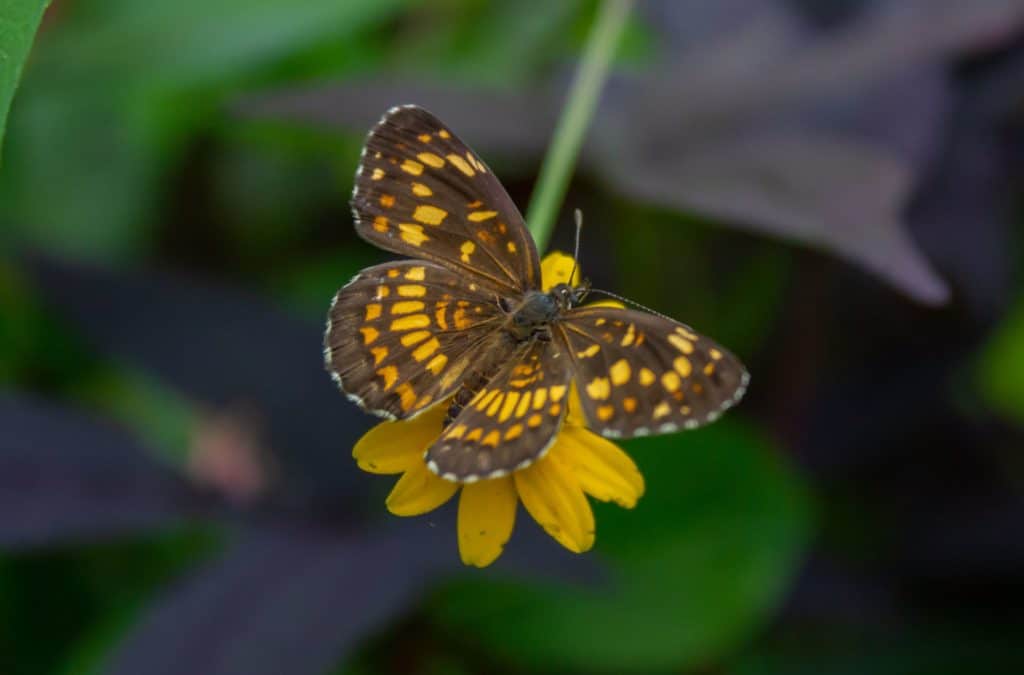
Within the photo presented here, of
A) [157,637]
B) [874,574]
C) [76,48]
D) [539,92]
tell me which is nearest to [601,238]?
[539,92]

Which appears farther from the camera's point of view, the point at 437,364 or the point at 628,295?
the point at 628,295

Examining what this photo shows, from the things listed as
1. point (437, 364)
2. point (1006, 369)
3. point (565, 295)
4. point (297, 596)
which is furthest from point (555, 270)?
point (1006, 369)

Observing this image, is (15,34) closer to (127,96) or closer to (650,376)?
(650,376)

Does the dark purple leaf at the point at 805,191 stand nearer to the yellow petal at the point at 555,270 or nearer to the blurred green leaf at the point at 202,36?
the yellow petal at the point at 555,270

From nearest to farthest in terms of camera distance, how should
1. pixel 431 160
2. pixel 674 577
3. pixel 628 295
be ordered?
pixel 431 160
pixel 674 577
pixel 628 295

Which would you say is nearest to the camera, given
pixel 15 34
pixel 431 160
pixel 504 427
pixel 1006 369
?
pixel 15 34

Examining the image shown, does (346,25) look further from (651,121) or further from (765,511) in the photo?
(765,511)
